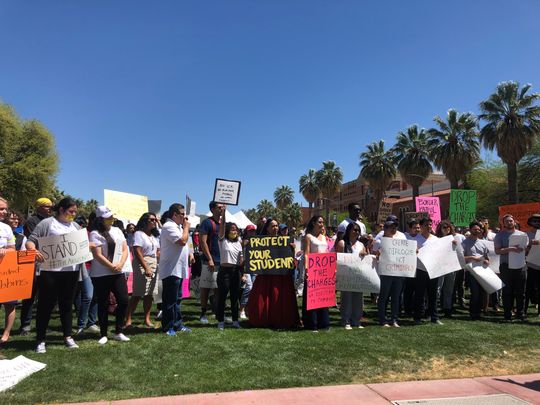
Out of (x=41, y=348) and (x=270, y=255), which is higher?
(x=270, y=255)

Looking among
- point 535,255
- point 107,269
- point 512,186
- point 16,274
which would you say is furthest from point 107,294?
point 512,186

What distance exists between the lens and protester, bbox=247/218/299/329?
732cm

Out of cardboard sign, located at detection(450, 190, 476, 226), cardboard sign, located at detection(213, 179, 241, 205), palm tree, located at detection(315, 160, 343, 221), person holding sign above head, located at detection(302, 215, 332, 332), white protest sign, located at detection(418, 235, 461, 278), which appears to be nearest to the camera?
person holding sign above head, located at detection(302, 215, 332, 332)

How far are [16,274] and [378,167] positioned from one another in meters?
52.6

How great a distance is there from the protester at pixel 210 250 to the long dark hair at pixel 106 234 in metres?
1.68

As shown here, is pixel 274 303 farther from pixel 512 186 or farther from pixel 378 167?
pixel 378 167

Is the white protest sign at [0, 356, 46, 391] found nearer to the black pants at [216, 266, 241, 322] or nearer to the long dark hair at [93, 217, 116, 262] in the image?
the long dark hair at [93, 217, 116, 262]

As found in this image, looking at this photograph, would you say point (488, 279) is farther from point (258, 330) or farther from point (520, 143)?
point (520, 143)

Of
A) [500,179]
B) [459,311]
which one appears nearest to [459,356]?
[459,311]

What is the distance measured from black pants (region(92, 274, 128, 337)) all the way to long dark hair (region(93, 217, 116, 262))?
32 cm

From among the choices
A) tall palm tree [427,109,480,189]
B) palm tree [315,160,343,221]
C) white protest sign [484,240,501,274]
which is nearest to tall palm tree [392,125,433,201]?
tall palm tree [427,109,480,189]

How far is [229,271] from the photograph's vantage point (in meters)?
7.41

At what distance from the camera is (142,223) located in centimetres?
725

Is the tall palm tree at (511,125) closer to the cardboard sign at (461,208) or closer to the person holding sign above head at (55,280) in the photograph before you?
the cardboard sign at (461,208)
